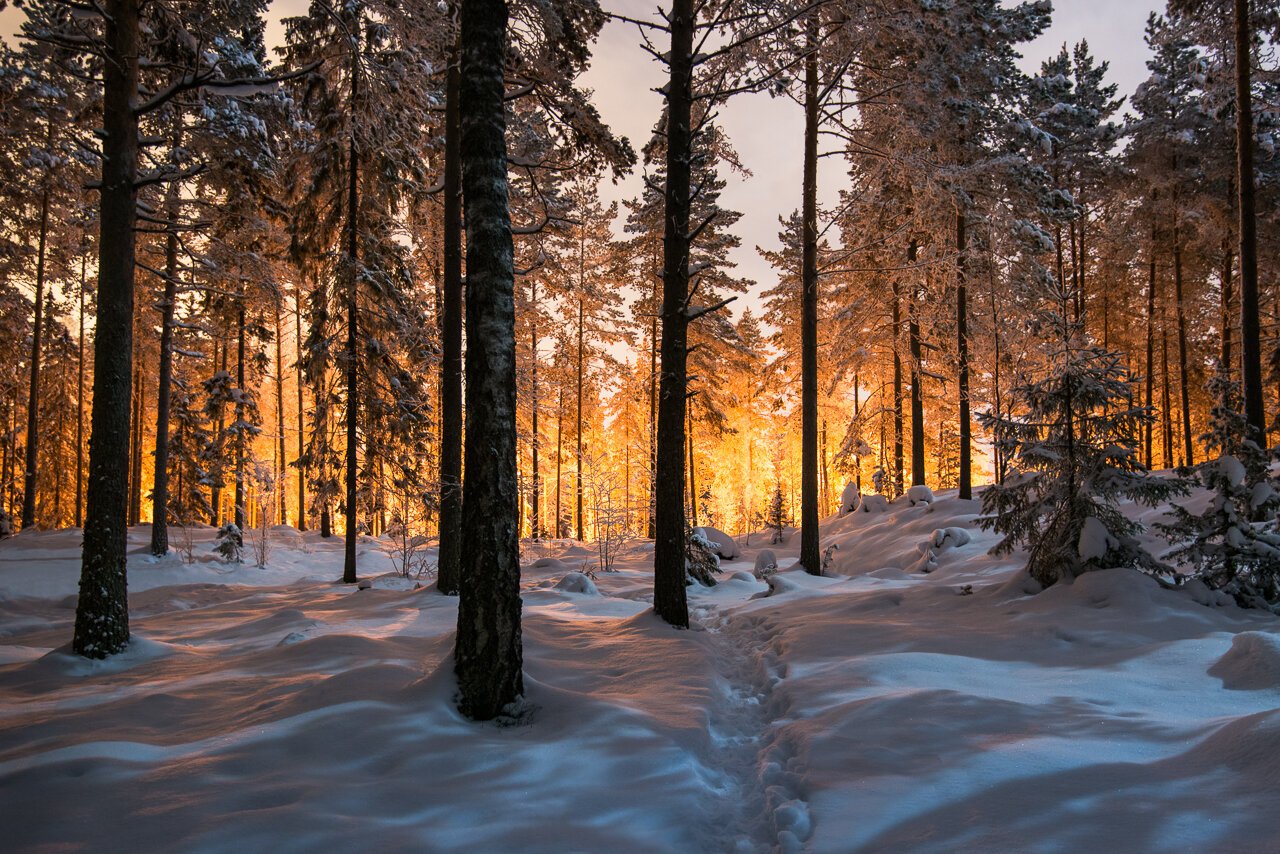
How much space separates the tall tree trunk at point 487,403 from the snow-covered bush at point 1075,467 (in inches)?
240

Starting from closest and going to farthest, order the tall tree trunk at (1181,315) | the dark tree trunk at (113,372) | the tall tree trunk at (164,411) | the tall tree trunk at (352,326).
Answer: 1. the dark tree trunk at (113,372)
2. the tall tree trunk at (352,326)
3. the tall tree trunk at (164,411)
4. the tall tree trunk at (1181,315)

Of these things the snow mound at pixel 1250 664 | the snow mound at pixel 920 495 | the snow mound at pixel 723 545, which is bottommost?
the snow mound at pixel 723 545

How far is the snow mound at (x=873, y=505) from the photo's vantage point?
1800 centimetres

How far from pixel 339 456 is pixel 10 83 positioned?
30.8 feet

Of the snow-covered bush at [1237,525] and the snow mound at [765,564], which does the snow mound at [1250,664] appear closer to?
the snow-covered bush at [1237,525]

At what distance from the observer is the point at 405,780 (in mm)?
3322

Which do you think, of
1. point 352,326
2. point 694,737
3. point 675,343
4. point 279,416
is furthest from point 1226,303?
point 279,416

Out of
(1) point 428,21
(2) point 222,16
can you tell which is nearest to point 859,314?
(1) point 428,21

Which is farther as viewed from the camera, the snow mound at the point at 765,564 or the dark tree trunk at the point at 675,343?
the snow mound at the point at 765,564

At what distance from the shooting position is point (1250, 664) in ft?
14.4

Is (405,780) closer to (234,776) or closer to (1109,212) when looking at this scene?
A: (234,776)

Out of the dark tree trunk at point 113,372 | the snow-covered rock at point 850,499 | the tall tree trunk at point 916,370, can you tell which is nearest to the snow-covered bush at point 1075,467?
the dark tree trunk at point 113,372

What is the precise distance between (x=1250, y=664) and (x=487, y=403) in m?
5.97

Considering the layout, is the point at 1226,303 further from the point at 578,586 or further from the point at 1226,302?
the point at 578,586
